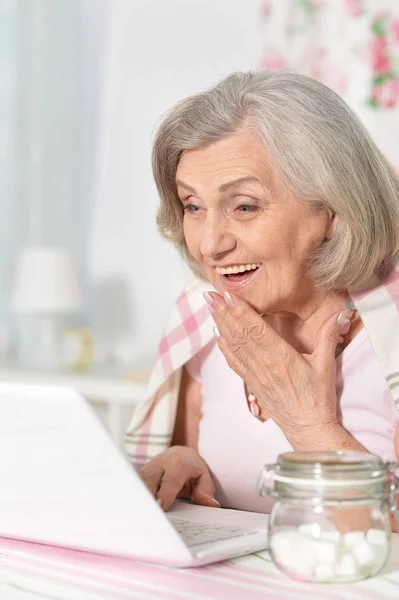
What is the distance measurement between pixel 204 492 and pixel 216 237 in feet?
1.40

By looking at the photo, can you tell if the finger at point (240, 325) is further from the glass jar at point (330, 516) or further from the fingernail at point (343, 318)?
the glass jar at point (330, 516)

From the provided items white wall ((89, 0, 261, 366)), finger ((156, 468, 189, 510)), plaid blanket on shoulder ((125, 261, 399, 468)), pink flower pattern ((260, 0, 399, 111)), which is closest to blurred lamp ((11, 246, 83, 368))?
white wall ((89, 0, 261, 366))

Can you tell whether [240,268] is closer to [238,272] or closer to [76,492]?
[238,272]

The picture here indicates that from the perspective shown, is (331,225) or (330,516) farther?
(331,225)

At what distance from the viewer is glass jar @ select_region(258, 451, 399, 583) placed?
3.01 feet

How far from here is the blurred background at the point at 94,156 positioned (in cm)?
345

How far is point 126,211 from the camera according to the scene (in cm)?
365

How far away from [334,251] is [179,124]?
320mm

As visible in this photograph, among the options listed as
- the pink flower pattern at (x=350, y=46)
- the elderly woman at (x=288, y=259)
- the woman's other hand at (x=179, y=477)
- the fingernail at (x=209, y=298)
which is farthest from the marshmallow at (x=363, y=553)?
the pink flower pattern at (x=350, y=46)

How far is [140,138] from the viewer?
11.8 ft

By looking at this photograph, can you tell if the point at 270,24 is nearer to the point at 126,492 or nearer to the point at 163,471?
the point at 163,471

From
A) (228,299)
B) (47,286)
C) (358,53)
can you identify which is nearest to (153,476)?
(228,299)

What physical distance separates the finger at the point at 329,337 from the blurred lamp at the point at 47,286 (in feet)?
6.93

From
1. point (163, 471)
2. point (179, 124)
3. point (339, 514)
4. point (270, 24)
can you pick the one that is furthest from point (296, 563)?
point (270, 24)
